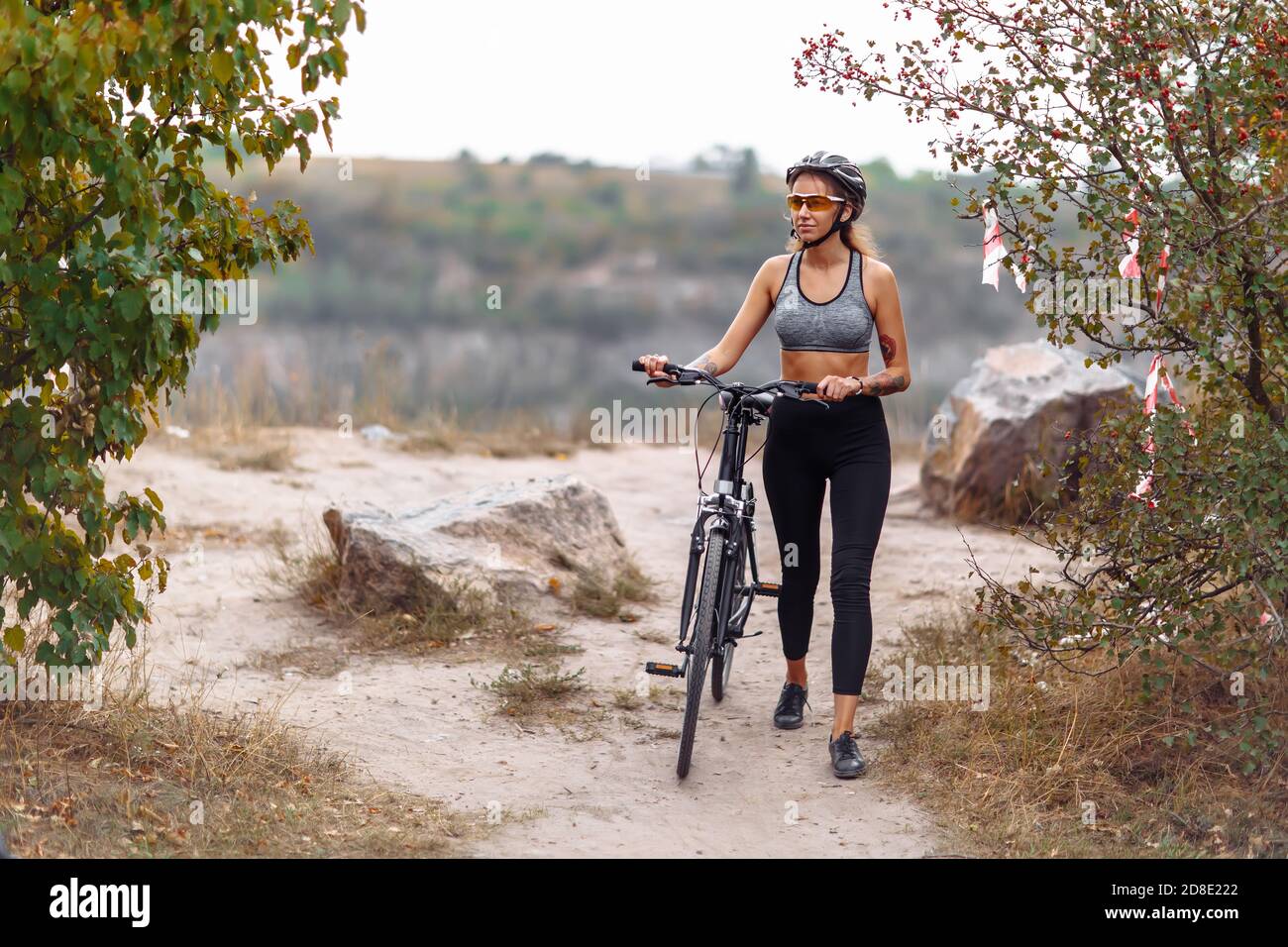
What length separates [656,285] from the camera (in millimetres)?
34438

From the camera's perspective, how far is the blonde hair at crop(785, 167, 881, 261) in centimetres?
479

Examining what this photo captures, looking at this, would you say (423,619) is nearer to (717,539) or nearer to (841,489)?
(717,539)

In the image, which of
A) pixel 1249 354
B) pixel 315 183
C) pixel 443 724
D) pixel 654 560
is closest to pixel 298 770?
pixel 443 724

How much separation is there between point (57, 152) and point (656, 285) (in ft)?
102

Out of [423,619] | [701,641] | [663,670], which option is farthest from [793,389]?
[423,619]

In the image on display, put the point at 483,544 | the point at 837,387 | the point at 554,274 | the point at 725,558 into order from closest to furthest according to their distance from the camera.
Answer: the point at 837,387, the point at 725,558, the point at 483,544, the point at 554,274

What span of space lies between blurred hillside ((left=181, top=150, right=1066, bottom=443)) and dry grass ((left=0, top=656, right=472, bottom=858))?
16.6 metres

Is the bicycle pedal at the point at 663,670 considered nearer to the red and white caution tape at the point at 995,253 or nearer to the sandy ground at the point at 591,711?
the sandy ground at the point at 591,711

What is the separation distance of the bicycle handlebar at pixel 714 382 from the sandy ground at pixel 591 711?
1.39m

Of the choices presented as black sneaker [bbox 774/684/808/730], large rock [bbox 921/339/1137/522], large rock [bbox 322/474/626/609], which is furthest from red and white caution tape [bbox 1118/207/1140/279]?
large rock [bbox 921/339/1137/522]

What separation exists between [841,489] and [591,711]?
1.52m

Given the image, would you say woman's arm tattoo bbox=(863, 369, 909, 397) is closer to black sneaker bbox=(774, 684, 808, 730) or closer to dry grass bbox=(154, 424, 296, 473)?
black sneaker bbox=(774, 684, 808, 730)

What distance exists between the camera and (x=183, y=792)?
13.9 ft
